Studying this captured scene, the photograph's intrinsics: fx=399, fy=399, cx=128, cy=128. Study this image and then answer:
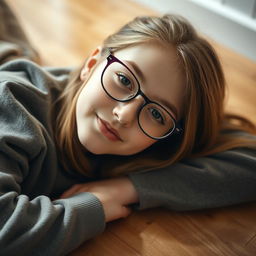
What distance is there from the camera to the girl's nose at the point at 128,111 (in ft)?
2.71

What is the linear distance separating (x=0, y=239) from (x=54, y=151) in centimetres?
25

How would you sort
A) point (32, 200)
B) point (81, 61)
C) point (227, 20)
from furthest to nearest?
point (227, 20), point (81, 61), point (32, 200)

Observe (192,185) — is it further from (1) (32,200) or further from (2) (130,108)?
(1) (32,200)

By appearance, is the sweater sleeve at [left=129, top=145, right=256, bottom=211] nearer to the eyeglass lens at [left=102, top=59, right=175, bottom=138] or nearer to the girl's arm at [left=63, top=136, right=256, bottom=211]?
the girl's arm at [left=63, top=136, right=256, bottom=211]

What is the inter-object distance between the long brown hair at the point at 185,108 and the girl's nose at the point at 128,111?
117 millimetres

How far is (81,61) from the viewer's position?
145 cm

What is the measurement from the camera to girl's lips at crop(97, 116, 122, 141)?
2.85ft

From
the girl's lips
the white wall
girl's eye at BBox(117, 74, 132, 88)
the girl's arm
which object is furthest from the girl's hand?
the white wall

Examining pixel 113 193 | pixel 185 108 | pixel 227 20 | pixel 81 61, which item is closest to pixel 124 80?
pixel 185 108

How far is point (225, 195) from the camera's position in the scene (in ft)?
3.12

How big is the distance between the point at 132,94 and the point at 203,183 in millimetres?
281

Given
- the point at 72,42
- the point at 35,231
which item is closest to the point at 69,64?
the point at 72,42

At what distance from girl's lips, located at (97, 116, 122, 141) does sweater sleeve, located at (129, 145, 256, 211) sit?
0.41ft

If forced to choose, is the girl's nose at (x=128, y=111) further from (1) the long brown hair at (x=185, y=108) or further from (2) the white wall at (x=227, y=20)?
(2) the white wall at (x=227, y=20)
